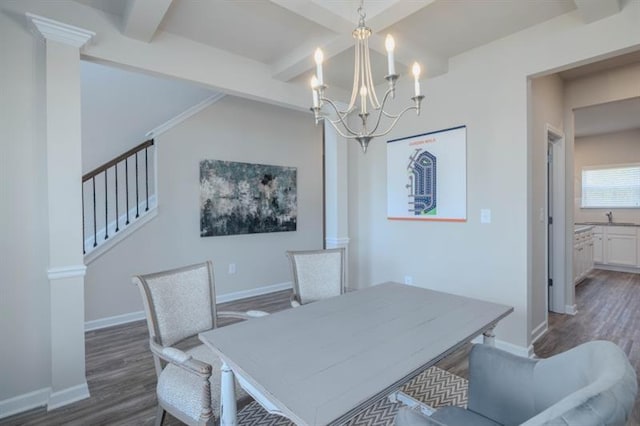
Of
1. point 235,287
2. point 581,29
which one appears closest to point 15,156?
point 235,287

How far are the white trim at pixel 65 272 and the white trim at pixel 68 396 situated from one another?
0.75 m

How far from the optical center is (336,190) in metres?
3.86

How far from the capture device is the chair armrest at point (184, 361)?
1377 millimetres

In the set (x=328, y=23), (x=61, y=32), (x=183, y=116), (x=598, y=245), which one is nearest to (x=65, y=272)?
(x=61, y=32)

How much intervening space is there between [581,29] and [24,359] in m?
4.43

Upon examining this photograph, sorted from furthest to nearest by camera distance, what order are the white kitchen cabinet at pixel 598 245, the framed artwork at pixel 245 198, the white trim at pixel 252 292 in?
the white kitchen cabinet at pixel 598 245, the white trim at pixel 252 292, the framed artwork at pixel 245 198

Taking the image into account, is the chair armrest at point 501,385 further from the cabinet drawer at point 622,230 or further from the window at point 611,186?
the window at point 611,186

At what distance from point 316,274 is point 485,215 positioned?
1617 mm

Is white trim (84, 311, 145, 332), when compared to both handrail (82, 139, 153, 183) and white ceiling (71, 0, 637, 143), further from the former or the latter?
white ceiling (71, 0, 637, 143)

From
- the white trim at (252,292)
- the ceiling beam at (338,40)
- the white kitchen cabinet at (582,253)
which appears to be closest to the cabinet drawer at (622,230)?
the white kitchen cabinet at (582,253)

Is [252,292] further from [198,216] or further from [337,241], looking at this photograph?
[337,241]

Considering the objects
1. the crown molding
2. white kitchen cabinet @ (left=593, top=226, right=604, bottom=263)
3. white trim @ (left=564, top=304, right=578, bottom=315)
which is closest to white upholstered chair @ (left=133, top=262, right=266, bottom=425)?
the crown molding

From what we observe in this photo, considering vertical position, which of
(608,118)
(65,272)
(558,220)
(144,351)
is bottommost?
(144,351)

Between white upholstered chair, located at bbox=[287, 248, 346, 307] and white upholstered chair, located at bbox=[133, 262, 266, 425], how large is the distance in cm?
61
